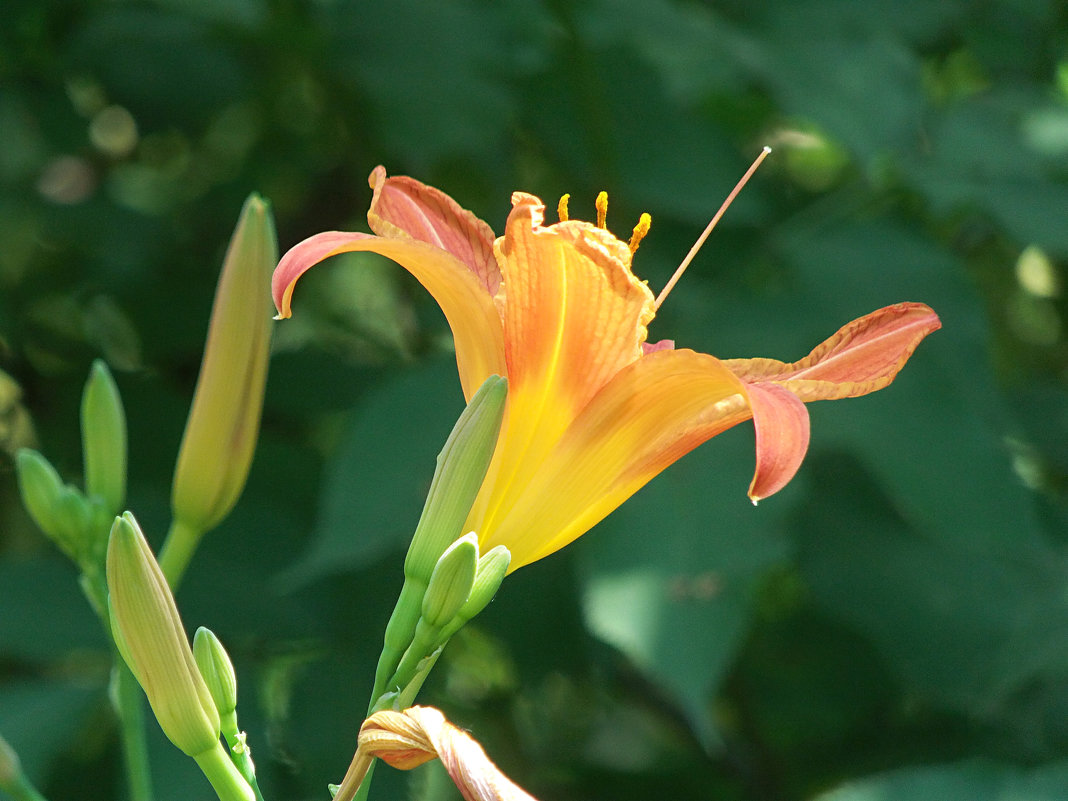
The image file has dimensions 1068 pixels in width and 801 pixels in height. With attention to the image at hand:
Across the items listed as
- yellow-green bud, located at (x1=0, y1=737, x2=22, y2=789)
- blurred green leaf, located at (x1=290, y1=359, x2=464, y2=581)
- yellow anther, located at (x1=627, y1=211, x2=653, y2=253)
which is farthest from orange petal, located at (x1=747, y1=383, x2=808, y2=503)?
blurred green leaf, located at (x1=290, y1=359, x2=464, y2=581)

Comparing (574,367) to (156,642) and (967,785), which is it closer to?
(156,642)

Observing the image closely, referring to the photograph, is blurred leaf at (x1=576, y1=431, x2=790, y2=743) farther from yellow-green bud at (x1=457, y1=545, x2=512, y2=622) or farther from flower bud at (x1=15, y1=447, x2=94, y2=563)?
flower bud at (x1=15, y1=447, x2=94, y2=563)

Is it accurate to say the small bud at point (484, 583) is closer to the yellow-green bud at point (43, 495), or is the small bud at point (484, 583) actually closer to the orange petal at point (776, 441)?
the orange petal at point (776, 441)

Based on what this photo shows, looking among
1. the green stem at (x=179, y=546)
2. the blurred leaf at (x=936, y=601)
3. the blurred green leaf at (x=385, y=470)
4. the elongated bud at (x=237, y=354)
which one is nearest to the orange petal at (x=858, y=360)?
the elongated bud at (x=237, y=354)

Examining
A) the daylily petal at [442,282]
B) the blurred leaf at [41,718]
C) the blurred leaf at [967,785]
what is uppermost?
the daylily petal at [442,282]

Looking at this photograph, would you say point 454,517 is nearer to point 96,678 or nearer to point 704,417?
point 704,417
